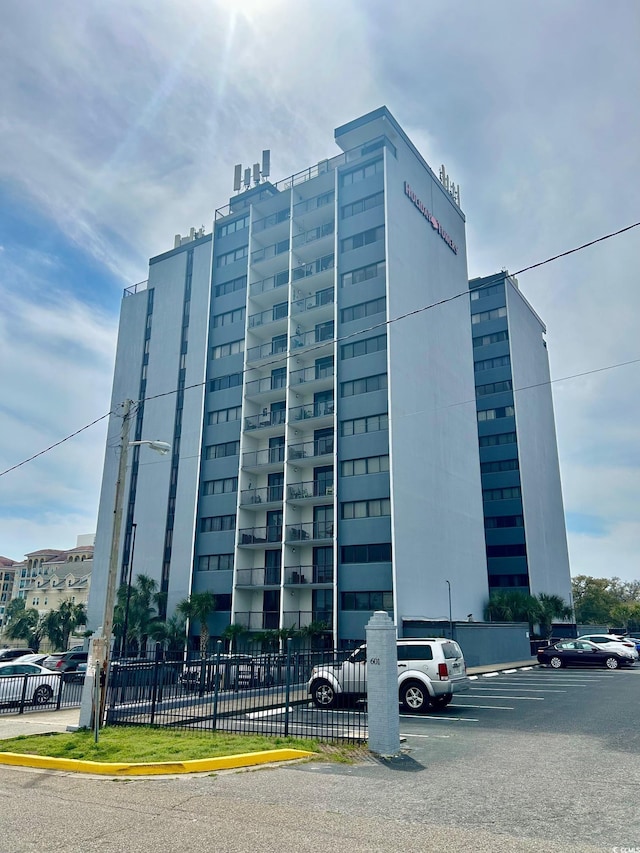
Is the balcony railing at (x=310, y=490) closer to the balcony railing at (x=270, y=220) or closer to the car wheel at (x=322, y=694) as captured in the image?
the balcony railing at (x=270, y=220)

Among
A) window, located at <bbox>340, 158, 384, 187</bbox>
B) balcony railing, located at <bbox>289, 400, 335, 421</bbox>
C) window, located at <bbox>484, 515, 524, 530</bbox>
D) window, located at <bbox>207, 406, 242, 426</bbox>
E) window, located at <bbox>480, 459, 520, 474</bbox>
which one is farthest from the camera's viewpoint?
Result: window, located at <bbox>480, 459, 520, 474</bbox>

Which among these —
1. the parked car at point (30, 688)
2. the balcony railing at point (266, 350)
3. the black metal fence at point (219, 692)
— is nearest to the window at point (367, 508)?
the balcony railing at point (266, 350)

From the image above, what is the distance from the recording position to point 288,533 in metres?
39.0

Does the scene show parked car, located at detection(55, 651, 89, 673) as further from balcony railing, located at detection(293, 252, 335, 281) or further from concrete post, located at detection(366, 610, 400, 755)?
balcony railing, located at detection(293, 252, 335, 281)

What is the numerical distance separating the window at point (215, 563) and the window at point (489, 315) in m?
36.1

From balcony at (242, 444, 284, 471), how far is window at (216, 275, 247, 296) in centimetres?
1293

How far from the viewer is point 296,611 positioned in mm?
38375

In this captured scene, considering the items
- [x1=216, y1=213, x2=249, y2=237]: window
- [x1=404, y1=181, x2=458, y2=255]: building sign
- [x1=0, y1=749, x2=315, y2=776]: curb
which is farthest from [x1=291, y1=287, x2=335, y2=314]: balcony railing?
[x1=0, y1=749, x2=315, y2=776]: curb

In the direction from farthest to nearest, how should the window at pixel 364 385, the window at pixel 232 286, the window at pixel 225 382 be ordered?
the window at pixel 232 286 < the window at pixel 225 382 < the window at pixel 364 385

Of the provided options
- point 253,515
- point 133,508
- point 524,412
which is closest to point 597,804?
point 253,515

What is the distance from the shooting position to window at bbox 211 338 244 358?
152ft

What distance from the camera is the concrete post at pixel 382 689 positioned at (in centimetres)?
1120

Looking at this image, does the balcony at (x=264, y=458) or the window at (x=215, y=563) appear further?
the balcony at (x=264, y=458)

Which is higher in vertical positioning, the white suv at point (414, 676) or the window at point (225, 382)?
the window at point (225, 382)
